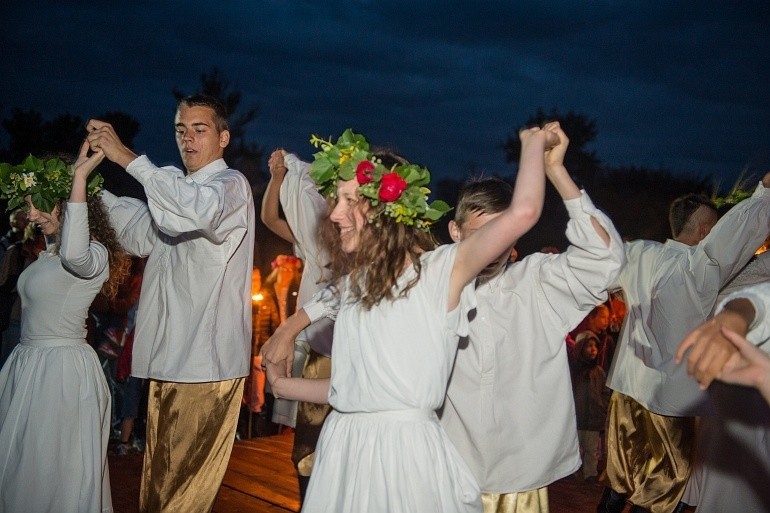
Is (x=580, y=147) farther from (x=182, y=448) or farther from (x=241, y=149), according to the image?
(x=182, y=448)

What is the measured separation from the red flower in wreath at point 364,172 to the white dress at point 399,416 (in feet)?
1.10

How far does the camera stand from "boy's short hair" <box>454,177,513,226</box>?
3.17 m

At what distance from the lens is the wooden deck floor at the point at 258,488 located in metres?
5.14

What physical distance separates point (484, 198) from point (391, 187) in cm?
75

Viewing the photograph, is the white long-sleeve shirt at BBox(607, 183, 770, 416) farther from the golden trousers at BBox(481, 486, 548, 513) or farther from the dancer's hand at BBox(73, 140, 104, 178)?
the dancer's hand at BBox(73, 140, 104, 178)

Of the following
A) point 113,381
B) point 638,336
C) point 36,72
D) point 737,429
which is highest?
point 36,72

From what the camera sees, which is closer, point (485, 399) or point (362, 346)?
point (362, 346)

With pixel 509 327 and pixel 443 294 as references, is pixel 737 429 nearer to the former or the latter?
pixel 509 327

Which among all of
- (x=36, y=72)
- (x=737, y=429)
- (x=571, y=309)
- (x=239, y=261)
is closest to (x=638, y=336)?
(x=737, y=429)

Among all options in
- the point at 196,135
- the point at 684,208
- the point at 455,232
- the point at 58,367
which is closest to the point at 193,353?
the point at 58,367

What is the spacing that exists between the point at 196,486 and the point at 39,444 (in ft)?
2.64

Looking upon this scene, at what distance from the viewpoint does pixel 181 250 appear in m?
3.99

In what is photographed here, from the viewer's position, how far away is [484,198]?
3.19 m

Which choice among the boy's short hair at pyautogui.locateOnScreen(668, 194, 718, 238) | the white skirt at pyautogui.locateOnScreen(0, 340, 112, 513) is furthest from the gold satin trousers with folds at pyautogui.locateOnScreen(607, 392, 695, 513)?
the white skirt at pyautogui.locateOnScreen(0, 340, 112, 513)
